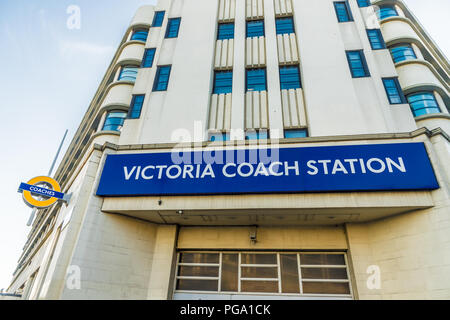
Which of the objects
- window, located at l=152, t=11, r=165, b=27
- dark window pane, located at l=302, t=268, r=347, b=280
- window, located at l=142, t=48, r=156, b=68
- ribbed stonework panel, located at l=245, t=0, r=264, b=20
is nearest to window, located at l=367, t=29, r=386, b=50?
ribbed stonework panel, located at l=245, t=0, r=264, b=20

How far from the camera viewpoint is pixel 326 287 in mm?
9789

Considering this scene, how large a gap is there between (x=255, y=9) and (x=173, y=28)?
5557 millimetres

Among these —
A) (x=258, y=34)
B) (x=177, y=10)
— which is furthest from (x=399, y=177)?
(x=177, y=10)

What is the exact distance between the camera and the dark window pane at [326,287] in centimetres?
967

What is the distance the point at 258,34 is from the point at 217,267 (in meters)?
13.8

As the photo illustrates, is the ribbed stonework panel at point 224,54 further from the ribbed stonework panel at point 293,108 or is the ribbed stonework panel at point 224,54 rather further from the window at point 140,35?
the window at point 140,35

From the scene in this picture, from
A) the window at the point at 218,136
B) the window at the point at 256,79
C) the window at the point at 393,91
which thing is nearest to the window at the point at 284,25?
the window at the point at 256,79

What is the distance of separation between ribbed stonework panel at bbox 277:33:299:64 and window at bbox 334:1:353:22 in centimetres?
310

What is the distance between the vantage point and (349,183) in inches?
354

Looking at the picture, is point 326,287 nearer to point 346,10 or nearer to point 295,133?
point 295,133

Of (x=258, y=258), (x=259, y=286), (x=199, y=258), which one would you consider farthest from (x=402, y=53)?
(x=199, y=258)

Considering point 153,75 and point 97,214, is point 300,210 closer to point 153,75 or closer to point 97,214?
point 97,214

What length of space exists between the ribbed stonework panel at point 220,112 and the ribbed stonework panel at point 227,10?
652 centimetres

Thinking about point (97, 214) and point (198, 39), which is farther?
point (198, 39)
